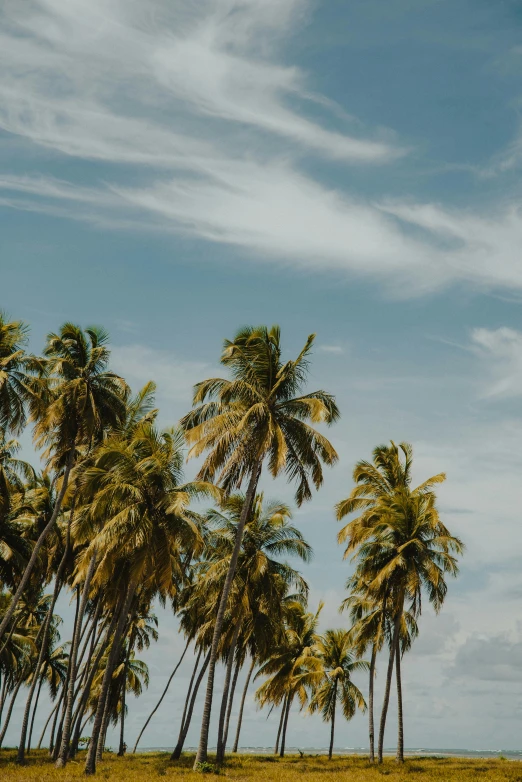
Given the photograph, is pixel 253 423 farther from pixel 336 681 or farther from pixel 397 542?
pixel 336 681

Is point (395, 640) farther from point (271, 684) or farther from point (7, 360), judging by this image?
point (7, 360)

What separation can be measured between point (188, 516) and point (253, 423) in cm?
437

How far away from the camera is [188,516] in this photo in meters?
25.5

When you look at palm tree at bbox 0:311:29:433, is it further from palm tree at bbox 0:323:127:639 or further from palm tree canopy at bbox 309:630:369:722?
palm tree canopy at bbox 309:630:369:722

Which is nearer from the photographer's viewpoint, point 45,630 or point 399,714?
point 45,630

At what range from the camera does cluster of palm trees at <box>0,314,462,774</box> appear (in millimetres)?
25625

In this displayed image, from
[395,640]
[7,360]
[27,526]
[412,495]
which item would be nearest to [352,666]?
[395,640]

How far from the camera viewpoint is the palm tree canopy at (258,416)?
85.0 feet

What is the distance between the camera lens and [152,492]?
85.5 feet

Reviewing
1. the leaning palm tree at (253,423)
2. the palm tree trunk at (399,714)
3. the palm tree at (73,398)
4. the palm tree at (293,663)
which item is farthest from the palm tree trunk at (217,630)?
the palm tree at (293,663)

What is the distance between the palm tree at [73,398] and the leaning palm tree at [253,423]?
14.1ft

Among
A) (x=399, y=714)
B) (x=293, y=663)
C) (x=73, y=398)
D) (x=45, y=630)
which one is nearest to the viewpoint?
(x=73, y=398)

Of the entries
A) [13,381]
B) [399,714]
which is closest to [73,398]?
[13,381]

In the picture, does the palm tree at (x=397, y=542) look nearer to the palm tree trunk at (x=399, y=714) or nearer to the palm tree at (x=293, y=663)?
the palm tree trunk at (x=399, y=714)
